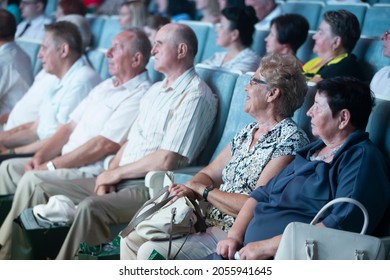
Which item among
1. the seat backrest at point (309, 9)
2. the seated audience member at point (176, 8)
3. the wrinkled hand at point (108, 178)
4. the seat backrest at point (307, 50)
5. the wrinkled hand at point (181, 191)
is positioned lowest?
the wrinkled hand at point (108, 178)

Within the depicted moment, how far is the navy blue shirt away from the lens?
2.19 meters

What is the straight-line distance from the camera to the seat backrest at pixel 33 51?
4754mm

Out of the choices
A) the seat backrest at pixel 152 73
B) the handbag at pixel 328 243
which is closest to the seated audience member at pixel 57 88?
the seat backrest at pixel 152 73

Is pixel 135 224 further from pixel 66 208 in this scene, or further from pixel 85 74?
pixel 85 74

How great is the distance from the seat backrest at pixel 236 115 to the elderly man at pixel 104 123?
0.58 metres

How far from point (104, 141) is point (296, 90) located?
3.86ft

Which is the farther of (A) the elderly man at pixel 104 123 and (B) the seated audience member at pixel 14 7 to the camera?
(B) the seated audience member at pixel 14 7

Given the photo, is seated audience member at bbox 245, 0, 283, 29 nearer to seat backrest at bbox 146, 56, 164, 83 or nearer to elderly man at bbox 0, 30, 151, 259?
seat backrest at bbox 146, 56, 164, 83

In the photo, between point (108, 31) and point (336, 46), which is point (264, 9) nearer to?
point (108, 31)

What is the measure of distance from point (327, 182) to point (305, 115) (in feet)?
1.46

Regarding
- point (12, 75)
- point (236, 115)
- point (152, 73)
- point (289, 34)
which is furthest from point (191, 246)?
point (12, 75)

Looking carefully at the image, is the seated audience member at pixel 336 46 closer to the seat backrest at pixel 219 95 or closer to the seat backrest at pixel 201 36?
the seat backrest at pixel 219 95

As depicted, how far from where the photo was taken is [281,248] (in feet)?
7.00

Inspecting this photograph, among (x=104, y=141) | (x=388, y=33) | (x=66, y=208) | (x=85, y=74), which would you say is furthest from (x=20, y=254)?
(x=388, y=33)
